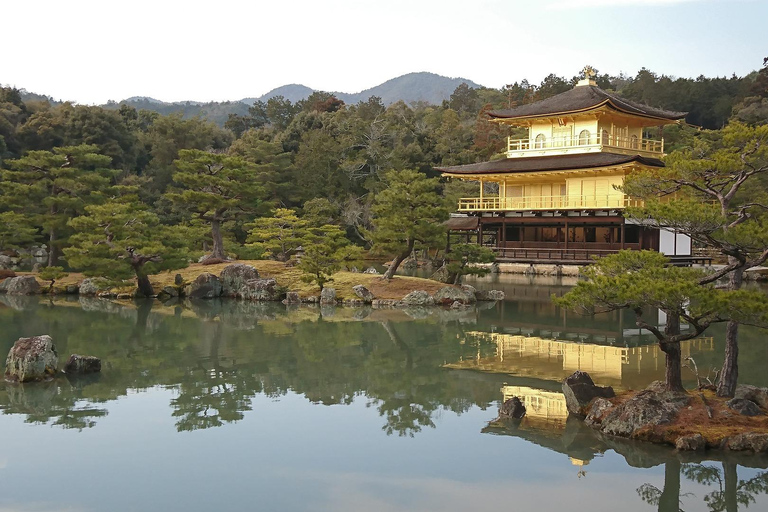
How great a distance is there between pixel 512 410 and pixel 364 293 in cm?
1376

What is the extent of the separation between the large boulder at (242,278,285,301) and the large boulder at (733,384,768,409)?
659 inches

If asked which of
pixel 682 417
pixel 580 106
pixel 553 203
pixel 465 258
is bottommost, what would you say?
pixel 682 417

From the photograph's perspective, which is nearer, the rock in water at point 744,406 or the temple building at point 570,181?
the rock in water at point 744,406

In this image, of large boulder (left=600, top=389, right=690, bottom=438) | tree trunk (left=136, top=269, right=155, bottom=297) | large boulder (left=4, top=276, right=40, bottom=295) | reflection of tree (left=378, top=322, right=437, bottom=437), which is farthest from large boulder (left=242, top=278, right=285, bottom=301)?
large boulder (left=600, top=389, right=690, bottom=438)

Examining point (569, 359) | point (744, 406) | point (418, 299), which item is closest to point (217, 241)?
point (418, 299)

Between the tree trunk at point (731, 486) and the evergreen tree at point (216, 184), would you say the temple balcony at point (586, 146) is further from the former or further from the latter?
the tree trunk at point (731, 486)

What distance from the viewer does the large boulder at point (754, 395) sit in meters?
9.47

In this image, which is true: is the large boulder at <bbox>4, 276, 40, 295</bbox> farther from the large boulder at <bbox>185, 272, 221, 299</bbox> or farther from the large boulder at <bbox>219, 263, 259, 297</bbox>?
the large boulder at <bbox>219, 263, 259, 297</bbox>

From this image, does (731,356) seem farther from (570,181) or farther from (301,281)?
(570,181)

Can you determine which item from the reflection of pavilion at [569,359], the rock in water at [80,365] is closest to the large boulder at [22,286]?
the rock in water at [80,365]

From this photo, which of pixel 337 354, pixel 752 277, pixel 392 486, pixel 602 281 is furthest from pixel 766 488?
pixel 752 277

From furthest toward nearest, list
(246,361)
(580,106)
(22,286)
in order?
(580,106) → (22,286) → (246,361)

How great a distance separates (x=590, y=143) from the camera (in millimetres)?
28766

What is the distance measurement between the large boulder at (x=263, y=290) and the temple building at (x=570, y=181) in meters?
8.14
